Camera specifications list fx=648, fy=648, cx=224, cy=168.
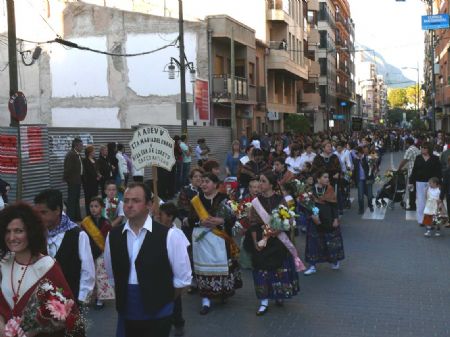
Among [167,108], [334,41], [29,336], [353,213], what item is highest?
[334,41]

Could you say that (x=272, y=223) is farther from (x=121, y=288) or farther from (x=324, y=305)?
(x=121, y=288)

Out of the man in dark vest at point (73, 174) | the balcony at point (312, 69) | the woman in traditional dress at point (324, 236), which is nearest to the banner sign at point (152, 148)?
the woman in traditional dress at point (324, 236)

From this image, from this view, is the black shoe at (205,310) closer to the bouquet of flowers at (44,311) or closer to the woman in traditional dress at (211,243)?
the woman in traditional dress at (211,243)

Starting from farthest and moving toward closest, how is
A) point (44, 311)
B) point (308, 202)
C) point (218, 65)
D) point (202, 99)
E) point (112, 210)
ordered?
1. point (218, 65)
2. point (202, 99)
3. point (308, 202)
4. point (112, 210)
5. point (44, 311)

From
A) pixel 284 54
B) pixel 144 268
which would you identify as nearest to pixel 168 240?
pixel 144 268

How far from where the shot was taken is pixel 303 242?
12.1 meters

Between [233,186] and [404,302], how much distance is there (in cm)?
553

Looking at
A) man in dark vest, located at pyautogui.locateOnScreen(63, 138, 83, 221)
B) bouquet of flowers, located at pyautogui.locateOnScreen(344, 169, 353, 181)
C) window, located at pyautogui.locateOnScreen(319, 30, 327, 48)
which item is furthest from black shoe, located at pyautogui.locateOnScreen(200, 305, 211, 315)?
window, located at pyautogui.locateOnScreen(319, 30, 327, 48)

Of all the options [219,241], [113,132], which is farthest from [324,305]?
[113,132]

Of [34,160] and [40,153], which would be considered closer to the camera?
[34,160]

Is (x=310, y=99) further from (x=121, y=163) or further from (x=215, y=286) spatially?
(x=215, y=286)

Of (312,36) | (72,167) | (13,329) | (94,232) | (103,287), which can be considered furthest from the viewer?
(312,36)

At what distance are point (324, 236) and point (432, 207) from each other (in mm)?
3920

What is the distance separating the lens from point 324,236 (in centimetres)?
957
